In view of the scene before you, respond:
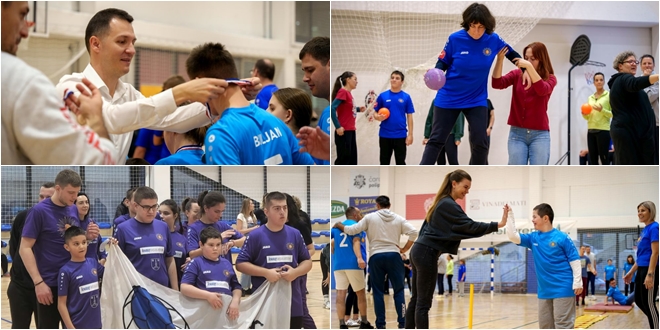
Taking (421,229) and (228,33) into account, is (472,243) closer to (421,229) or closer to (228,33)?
(421,229)

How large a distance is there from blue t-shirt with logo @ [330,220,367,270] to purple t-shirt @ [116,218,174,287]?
1197 millimetres

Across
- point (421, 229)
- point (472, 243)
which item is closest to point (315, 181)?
point (421, 229)

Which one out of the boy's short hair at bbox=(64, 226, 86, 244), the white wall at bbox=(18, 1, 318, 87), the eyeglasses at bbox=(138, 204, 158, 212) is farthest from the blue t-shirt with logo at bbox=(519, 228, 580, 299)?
the white wall at bbox=(18, 1, 318, 87)

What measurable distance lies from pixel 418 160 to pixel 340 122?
28.6 inches

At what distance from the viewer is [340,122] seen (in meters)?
4.73

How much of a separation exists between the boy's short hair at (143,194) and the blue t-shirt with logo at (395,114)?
1.97m

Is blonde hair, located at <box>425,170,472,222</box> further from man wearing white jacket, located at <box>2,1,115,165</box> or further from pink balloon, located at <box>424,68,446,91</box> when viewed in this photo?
man wearing white jacket, located at <box>2,1,115,165</box>

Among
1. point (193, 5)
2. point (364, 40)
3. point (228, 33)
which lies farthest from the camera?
point (193, 5)

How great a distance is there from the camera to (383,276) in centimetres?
461

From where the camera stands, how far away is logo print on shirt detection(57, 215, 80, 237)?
4.02m

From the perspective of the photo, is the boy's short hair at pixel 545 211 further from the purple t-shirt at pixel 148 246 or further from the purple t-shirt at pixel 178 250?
the purple t-shirt at pixel 148 246

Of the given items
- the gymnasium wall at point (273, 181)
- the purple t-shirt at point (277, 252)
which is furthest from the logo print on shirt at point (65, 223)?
the purple t-shirt at point (277, 252)

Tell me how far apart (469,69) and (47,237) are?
3.15 meters

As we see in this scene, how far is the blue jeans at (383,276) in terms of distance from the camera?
4.56 metres
